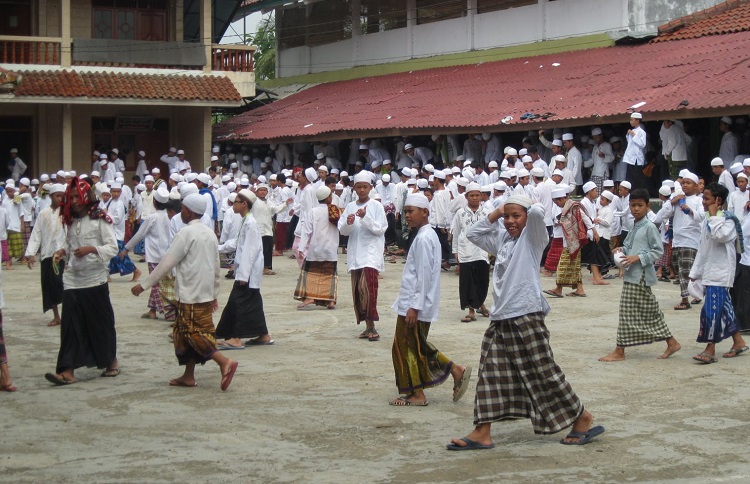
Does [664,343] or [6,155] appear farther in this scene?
[6,155]

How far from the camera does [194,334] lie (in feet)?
26.6

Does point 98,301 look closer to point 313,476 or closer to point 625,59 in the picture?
point 313,476

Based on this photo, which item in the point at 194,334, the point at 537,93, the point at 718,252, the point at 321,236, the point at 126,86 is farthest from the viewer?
the point at 126,86

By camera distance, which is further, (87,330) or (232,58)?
(232,58)

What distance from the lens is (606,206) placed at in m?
16.0

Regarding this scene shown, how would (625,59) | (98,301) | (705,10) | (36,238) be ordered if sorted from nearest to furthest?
(98,301) < (36,238) < (625,59) < (705,10)

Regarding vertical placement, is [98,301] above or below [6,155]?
below

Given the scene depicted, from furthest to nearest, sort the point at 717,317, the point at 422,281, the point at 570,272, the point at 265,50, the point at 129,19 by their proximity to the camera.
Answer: the point at 265,50
the point at 129,19
the point at 570,272
the point at 717,317
the point at 422,281

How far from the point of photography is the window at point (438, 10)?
2767 cm

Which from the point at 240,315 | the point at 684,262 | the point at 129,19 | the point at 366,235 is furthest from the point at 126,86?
the point at 240,315

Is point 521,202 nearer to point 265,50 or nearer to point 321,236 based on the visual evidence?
point 321,236

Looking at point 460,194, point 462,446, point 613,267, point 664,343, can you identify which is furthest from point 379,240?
point 613,267

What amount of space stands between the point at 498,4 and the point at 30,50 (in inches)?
449

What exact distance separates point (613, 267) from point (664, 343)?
21.2 ft
